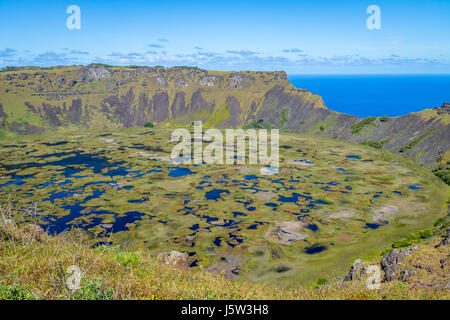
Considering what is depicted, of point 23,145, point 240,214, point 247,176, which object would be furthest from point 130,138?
point 240,214

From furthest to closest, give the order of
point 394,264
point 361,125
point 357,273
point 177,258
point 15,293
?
point 361,125
point 177,258
point 357,273
point 394,264
point 15,293

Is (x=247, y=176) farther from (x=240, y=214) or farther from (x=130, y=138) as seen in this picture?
(x=130, y=138)

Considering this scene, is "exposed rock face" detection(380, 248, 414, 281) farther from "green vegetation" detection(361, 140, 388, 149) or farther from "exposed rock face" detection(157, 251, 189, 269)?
"green vegetation" detection(361, 140, 388, 149)

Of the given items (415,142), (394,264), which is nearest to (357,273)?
(394,264)

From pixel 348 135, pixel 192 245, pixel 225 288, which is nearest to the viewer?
pixel 225 288

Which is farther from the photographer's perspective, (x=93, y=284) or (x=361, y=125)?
(x=361, y=125)

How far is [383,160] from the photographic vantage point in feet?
413

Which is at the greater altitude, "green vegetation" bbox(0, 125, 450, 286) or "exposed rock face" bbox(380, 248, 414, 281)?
"exposed rock face" bbox(380, 248, 414, 281)

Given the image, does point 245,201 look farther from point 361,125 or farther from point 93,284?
point 361,125

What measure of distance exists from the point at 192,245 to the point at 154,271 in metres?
39.3

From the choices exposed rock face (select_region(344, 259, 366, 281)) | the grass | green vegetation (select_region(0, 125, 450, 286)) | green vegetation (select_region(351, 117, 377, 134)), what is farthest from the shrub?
green vegetation (select_region(351, 117, 377, 134))

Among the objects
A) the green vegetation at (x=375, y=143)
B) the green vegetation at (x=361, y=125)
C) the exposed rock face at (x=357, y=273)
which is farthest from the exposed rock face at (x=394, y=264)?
the green vegetation at (x=361, y=125)

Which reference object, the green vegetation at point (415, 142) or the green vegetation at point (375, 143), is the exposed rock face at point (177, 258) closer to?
the green vegetation at point (415, 142)
